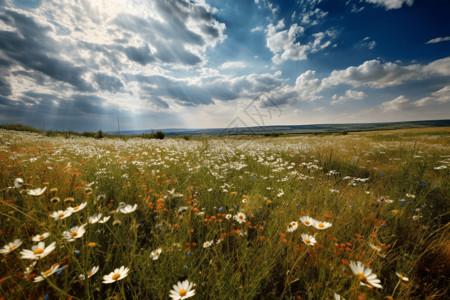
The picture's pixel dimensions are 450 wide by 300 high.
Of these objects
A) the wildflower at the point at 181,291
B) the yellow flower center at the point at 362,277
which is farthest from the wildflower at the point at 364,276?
the wildflower at the point at 181,291

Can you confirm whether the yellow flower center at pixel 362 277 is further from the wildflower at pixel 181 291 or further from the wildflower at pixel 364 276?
the wildflower at pixel 181 291

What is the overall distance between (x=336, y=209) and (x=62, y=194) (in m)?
4.51

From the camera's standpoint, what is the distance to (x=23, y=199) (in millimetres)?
2244

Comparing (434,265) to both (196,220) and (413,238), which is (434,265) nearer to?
(413,238)

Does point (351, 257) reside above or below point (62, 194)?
below

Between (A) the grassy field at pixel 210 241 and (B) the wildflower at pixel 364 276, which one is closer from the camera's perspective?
(B) the wildflower at pixel 364 276

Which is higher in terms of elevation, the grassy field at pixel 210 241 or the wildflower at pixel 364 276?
the wildflower at pixel 364 276

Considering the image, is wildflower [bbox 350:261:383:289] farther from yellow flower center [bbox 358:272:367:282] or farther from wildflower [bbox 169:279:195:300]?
wildflower [bbox 169:279:195:300]

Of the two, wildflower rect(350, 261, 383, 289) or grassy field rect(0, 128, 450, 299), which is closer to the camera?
wildflower rect(350, 261, 383, 289)

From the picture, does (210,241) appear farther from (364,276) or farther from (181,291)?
(364,276)

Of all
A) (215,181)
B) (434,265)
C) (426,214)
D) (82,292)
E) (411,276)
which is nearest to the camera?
(82,292)

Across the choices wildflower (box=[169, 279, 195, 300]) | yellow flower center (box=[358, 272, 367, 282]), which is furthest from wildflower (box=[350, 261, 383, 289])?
wildflower (box=[169, 279, 195, 300])

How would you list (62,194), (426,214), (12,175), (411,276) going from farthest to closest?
1. (12,175)
2. (426,214)
3. (62,194)
4. (411,276)

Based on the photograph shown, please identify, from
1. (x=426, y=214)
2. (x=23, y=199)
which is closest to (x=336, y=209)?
(x=426, y=214)
